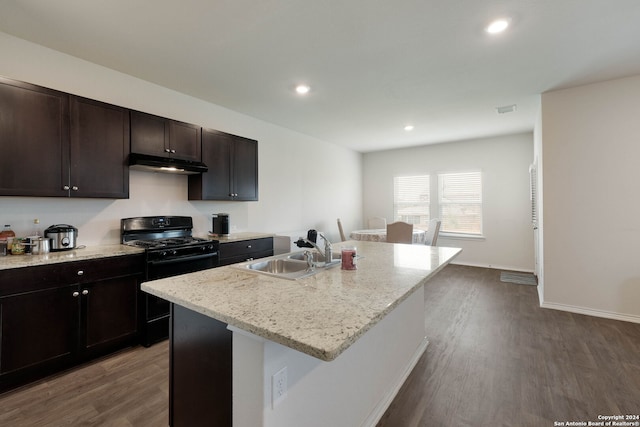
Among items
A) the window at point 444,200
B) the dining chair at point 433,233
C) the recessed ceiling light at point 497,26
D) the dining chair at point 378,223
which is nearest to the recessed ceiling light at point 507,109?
the dining chair at point 433,233

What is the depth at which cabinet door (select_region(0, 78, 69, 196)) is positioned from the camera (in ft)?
6.85

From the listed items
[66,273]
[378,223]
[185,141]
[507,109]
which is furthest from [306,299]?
[378,223]

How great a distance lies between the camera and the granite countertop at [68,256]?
196 cm

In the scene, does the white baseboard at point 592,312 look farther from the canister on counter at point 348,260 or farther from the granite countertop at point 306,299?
the canister on counter at point 348,260

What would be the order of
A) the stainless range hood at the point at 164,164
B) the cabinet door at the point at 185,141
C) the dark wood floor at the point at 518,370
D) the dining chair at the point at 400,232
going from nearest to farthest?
the dark wood floor at the point at 518,370
the stainless range hood at the point at 164,164
the cabinet door at the point at 185,141
the dining chair at the point at 400,232

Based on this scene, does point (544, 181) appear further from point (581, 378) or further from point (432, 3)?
point (432, 3)

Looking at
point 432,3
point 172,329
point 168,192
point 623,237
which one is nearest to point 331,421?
point 172,329

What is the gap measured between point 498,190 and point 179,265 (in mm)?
5810

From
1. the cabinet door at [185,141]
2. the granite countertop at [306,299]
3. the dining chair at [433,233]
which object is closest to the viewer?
the granite countertop at [306,299]

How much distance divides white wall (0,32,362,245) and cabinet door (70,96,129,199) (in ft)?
1.00

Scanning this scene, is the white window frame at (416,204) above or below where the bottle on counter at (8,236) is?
above

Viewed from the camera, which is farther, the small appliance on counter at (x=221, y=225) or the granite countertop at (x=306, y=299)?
the small appliance on counter at (x=221, y=225)

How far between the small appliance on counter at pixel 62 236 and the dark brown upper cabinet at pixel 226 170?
1219 mm

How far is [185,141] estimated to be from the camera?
319cm
